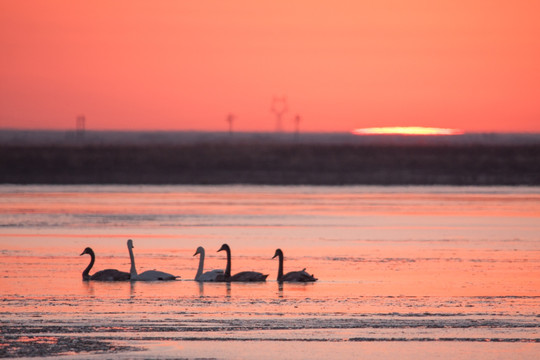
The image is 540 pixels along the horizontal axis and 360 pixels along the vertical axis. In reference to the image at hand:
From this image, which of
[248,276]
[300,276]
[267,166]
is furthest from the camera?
[267,166]

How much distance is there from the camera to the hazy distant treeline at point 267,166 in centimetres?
5050

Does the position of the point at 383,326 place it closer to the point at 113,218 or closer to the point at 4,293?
the point at 4,293

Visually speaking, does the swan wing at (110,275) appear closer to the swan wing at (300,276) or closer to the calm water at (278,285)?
the calm water at (278,285)

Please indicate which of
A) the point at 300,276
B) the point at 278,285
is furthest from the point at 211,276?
the point at 300,276

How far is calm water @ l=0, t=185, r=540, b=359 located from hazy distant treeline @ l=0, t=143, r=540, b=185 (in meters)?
15.6

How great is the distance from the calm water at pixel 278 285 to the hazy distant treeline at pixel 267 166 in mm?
15569

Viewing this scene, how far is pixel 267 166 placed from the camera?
56500 mm

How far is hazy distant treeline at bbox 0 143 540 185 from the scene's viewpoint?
50500mm

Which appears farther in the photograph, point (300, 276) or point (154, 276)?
point (154, 276)

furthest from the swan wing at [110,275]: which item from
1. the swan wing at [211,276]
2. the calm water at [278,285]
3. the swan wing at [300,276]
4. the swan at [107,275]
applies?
the swan wing at [300,276]

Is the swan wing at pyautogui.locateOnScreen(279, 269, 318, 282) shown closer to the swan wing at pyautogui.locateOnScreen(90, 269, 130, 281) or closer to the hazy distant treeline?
the swan wing at pyautogui.locateOnScreen(90, 269, 130, 281)

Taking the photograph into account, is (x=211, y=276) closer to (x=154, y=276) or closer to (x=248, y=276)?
(x=248, y=276)

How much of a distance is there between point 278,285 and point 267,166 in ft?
127

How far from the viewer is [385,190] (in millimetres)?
44688
